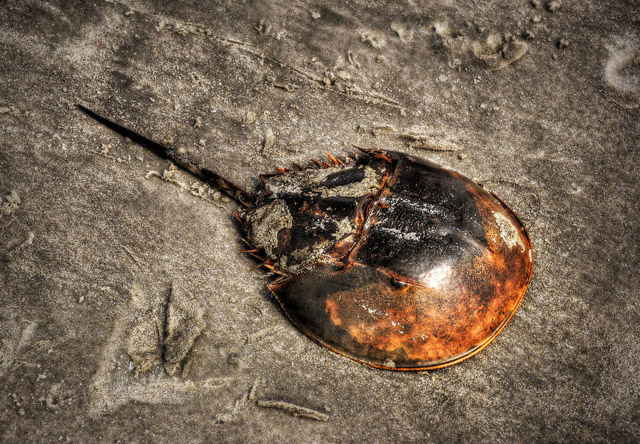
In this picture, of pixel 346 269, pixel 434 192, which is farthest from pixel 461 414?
pixel 434 192

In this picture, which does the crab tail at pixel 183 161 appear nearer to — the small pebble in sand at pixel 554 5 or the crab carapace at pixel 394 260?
the crab carapace at pixel 394 260

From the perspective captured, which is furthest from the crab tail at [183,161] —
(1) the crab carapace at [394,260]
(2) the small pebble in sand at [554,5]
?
(2) the small pebble in sand at [554,5]

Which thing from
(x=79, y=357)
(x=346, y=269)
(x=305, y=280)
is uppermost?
(x=346, y=269)

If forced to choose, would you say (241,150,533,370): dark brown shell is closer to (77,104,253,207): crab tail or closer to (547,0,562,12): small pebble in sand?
(77,104,253,207): crab tail

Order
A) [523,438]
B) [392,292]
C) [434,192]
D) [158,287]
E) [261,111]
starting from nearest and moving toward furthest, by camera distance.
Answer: [392,292], [434,192], [523,438], [158,287], [261,111]

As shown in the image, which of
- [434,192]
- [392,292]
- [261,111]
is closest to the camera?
[392,292]

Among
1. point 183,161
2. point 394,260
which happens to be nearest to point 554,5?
point 394,260

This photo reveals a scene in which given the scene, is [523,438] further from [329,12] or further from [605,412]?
[329,12]
